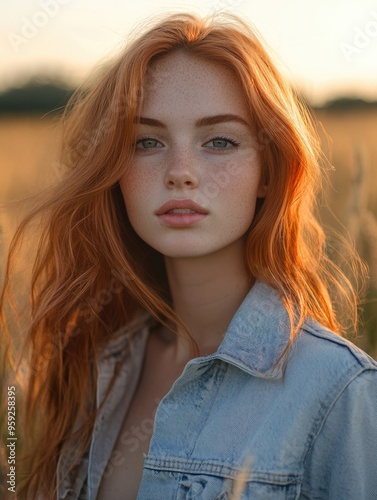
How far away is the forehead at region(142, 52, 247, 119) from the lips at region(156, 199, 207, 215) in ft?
0.73

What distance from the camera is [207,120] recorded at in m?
1.79

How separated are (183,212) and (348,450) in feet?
2.25

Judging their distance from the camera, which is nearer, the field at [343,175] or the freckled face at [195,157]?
the freckled face at [195,157]

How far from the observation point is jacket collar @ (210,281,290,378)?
1.73 m

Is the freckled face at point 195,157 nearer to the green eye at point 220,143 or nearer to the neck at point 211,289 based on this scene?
the green eye at point 220,143

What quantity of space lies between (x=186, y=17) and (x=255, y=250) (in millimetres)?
659

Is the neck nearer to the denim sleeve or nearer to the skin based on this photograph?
the skin

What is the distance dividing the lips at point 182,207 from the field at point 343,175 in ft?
1.59

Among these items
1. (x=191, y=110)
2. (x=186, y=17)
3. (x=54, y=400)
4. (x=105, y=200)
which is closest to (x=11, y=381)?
(x=54, y=400)

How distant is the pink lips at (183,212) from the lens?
1.79 meters

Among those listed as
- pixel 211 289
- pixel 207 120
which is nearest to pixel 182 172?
pixel 207 120

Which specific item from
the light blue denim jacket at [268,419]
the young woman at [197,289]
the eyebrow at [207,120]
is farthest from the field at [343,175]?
the light blue denim jacket at [268,419]

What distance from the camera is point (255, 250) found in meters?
1.92

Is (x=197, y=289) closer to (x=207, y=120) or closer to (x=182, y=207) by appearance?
(x=182, y=207)
